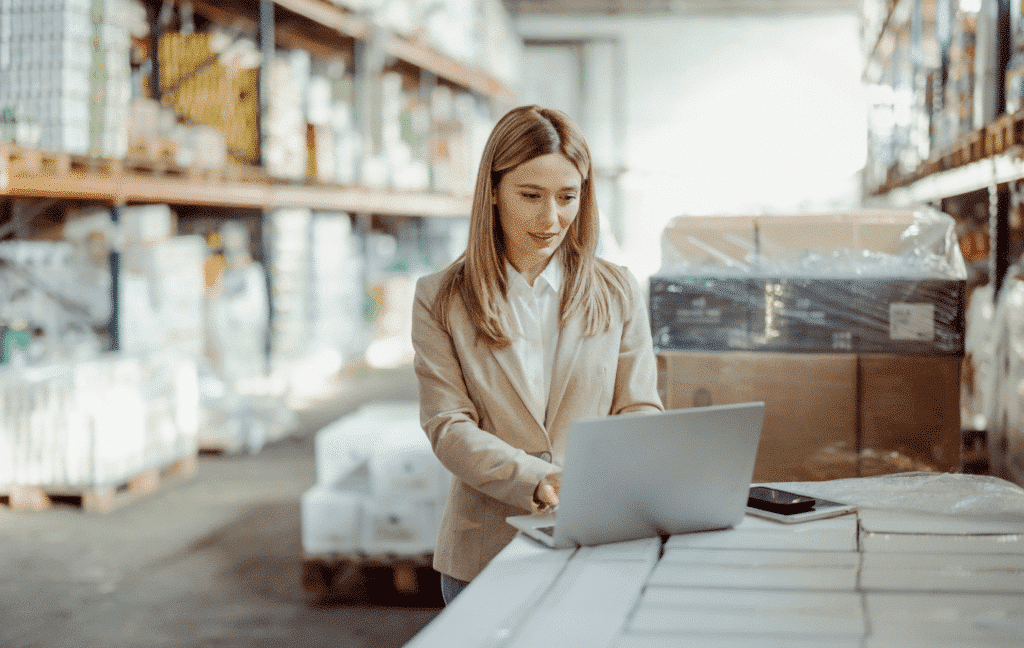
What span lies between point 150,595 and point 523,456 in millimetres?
2370

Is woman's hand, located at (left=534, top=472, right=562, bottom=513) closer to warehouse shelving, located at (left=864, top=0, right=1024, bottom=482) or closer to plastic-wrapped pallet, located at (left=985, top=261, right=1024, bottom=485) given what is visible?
warehouse shelving, located at (left=864, top=0, right=1024, bottom=482)

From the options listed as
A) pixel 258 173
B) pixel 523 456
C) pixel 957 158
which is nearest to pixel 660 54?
pixel 258 173

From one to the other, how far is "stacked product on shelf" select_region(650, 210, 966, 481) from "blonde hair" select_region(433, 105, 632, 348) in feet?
2.77

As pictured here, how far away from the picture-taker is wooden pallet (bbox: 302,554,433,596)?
3.43m

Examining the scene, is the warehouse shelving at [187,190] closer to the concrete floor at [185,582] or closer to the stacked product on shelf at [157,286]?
the stacked product on shelf at [157,286]

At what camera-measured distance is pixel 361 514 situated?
Answer: 3.48 meters

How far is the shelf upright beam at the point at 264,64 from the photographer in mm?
6484

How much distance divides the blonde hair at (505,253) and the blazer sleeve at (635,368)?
0.04 m

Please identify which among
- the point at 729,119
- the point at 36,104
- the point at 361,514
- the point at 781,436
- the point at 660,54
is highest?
the point at 660,54

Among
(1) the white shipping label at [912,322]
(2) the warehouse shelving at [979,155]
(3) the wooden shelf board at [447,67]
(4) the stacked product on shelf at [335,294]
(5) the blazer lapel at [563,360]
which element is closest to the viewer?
(5) the blazer lapel at [563,360]

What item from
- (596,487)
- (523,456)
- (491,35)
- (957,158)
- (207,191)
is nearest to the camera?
(596,487)

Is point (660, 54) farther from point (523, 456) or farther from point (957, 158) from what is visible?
point (523, 456)

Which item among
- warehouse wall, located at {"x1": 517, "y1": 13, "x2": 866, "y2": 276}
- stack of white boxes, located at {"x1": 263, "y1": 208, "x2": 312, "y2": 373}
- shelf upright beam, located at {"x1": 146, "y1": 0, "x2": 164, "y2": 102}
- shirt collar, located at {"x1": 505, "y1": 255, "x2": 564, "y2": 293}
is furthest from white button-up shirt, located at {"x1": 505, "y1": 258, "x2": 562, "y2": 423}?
warehouse wall, located at {"x1": 517, "y1": 13, "x2": 866, "y2": 276}

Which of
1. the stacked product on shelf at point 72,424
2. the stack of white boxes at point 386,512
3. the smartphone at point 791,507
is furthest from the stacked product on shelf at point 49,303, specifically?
the smartphone at point 791,507
